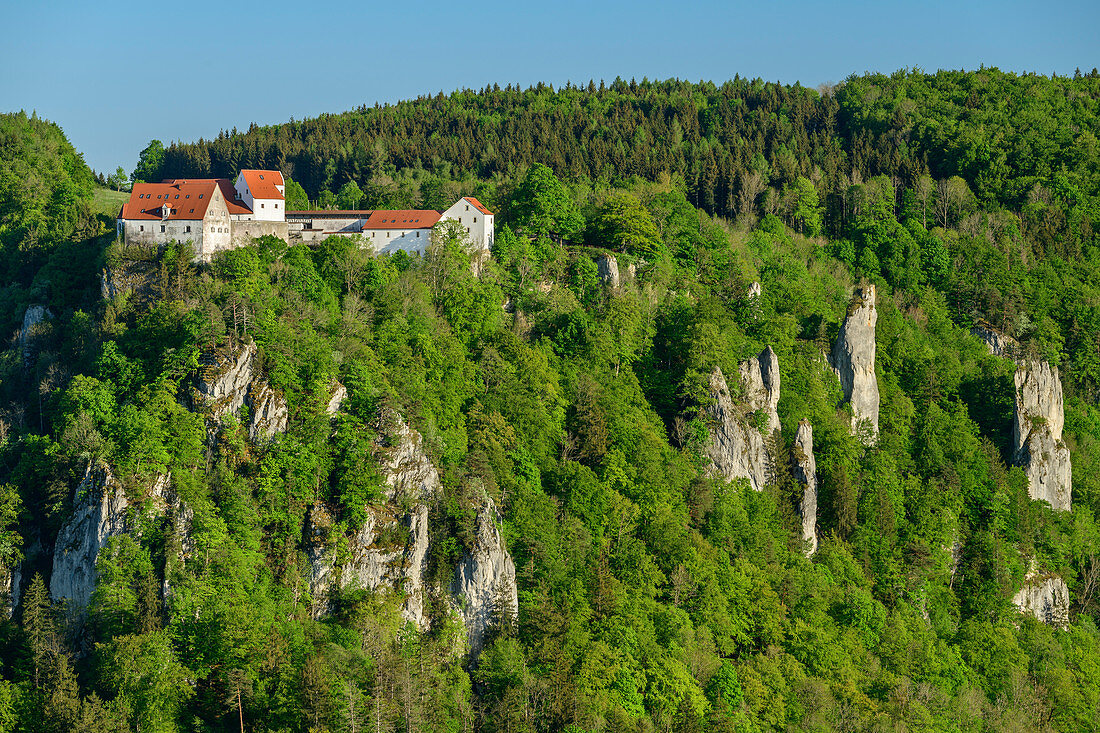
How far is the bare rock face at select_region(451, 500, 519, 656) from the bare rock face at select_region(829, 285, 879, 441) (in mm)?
37712

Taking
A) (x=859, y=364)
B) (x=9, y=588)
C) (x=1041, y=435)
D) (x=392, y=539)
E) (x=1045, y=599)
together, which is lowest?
(x=1045, y=599)

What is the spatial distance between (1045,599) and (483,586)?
48862 mm

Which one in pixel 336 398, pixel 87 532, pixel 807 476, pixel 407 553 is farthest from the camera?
pixel 807 476

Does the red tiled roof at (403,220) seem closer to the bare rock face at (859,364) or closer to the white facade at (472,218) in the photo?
the white facade at (472,218)

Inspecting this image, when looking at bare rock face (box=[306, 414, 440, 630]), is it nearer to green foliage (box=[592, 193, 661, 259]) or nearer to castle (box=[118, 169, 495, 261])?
castle (box=[118, 169, 495, 261])

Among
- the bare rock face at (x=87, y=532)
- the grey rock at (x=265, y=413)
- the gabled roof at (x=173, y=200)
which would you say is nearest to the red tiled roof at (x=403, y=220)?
the gabled roof at (x=173, y=200)

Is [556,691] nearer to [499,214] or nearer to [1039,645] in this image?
[1039,645]

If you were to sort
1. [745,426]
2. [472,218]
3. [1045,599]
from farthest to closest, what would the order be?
[472,218] < [1045,599] < [745,426]

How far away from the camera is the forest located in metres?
65.2

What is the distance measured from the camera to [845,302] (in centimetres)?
11225

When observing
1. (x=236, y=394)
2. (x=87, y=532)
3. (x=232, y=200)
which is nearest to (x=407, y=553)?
(x=236, y=394)

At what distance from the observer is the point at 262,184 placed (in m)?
88.6

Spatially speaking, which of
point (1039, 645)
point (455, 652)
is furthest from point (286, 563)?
point (1039, 645)

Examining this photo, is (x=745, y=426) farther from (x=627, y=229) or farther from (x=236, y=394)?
(x=236, y=394)
